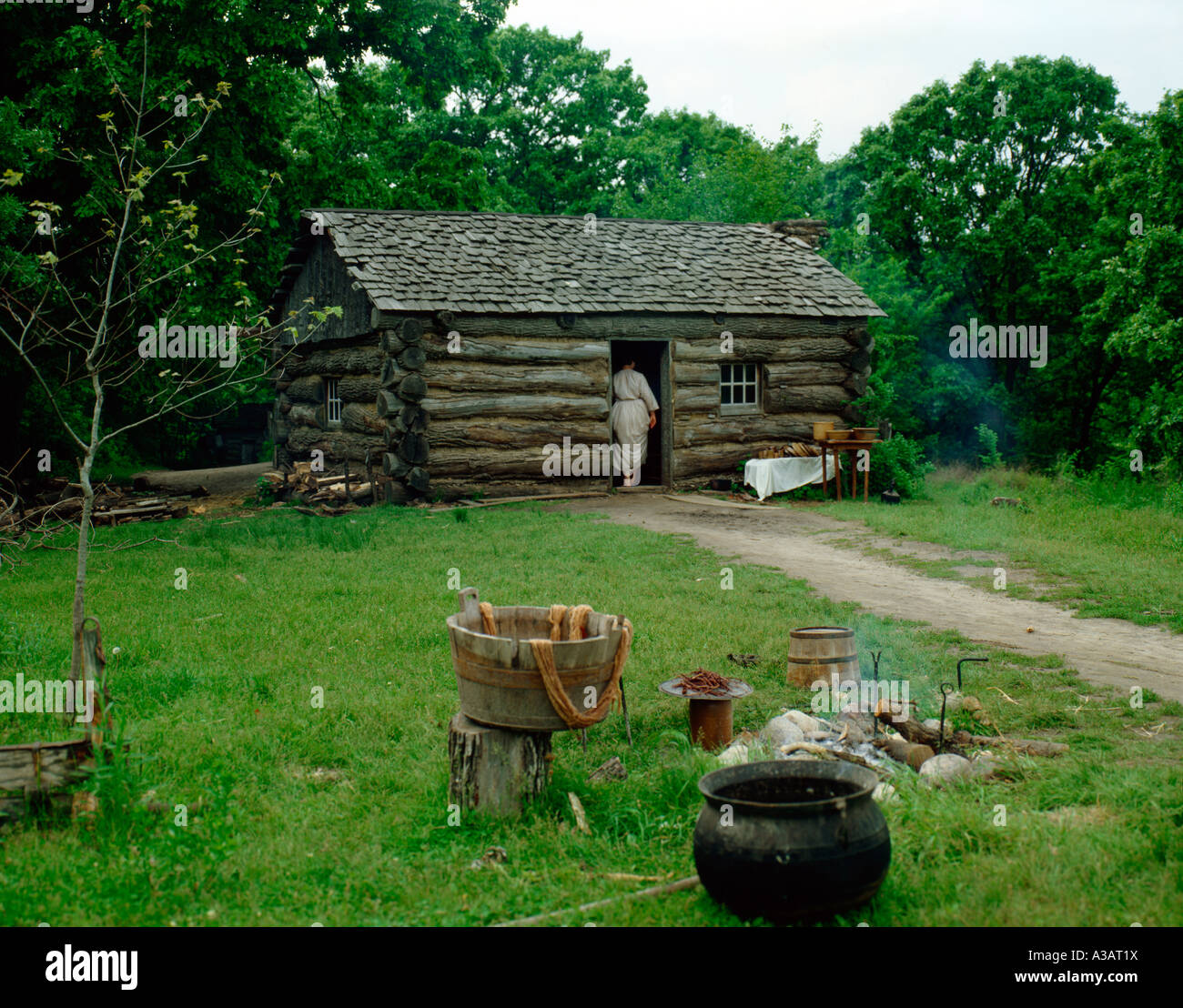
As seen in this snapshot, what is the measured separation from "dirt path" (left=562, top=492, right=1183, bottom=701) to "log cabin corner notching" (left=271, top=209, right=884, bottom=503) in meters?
2.27

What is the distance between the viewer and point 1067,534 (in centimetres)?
1238

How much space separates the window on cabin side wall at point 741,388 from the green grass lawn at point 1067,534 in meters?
2.90

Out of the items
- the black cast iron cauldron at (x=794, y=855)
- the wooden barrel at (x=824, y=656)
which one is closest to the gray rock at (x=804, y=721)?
the wooden barrel at (x=824, y=656)

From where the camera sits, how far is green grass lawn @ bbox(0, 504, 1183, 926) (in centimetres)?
384

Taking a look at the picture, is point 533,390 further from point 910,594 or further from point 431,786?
point 431,786

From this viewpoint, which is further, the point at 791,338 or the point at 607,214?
the point at 607,214

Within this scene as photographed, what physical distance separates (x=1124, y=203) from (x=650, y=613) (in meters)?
15.7

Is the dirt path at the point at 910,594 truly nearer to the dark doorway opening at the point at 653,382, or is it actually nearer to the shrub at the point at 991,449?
the dark doorway opening at the point at 653,382

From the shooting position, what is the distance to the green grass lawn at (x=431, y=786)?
3.84 meters

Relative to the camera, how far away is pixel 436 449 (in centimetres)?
1634

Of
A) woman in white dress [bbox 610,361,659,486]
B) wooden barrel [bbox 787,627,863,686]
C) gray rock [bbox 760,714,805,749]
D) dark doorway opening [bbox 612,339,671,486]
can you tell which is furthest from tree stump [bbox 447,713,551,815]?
dark doorway opening [bbox 612,339,671,486]
